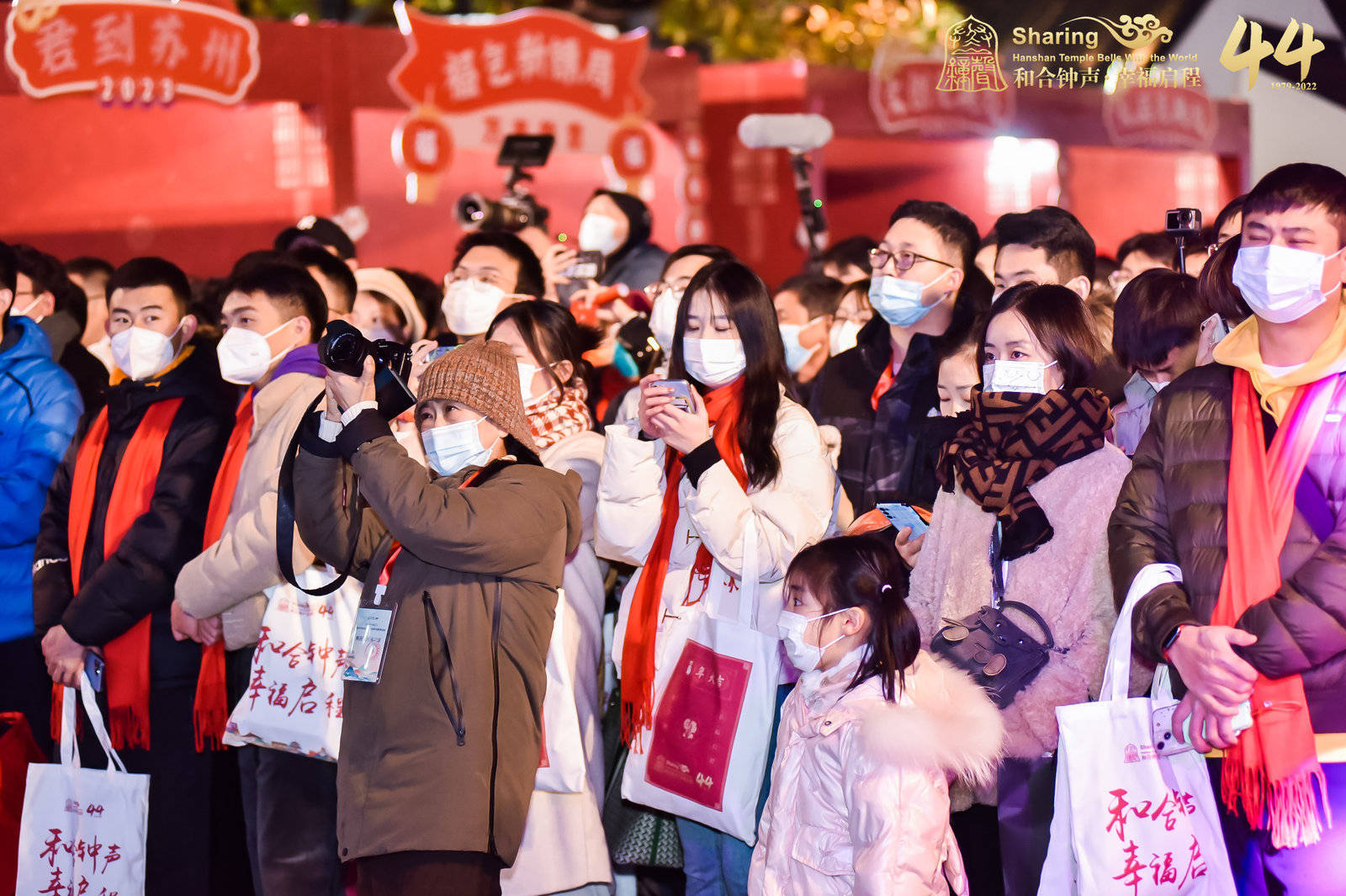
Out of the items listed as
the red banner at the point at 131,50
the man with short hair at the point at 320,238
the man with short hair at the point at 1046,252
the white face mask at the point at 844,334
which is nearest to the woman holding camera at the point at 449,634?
the man with short hair at the point at 1046,252

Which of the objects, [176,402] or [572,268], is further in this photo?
[572,268]

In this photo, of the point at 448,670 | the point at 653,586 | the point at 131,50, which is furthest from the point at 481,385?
the point at 131,50

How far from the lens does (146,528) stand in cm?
366

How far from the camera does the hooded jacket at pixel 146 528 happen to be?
3615 millimetres

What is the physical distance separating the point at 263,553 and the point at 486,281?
1.19 meters

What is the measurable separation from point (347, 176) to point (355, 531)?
5440 mm

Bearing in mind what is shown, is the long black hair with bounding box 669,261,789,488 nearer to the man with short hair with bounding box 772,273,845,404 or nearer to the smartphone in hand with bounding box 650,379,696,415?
the smartphone in hand with bounding box 650,379,696,415

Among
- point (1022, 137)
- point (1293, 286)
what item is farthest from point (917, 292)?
point (1022, 137)

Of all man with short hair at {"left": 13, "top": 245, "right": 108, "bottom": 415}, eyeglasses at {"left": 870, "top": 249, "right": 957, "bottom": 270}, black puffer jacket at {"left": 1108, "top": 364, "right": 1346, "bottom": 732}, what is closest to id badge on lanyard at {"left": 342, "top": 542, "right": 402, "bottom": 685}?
black puffer jacket at {"left": 1108, "top": 364, "right": 1346, "bottom": 732}

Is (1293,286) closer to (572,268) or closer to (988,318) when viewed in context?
(988,318)

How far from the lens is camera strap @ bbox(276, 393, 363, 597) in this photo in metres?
3.12

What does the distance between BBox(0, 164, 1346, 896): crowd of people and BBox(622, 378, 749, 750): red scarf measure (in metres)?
0.01

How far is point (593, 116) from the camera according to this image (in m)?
8.89

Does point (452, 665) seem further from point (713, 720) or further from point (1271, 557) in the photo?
point (1271, 557)
